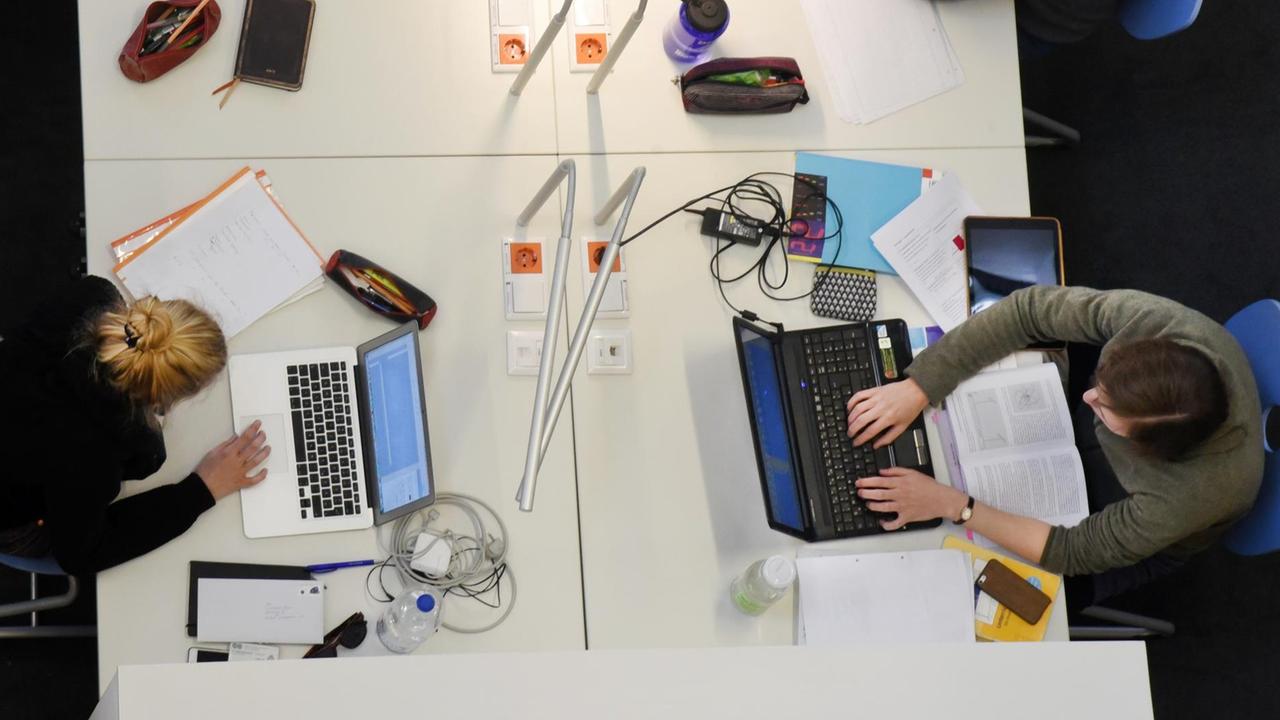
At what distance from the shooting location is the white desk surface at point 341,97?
1.86 meters

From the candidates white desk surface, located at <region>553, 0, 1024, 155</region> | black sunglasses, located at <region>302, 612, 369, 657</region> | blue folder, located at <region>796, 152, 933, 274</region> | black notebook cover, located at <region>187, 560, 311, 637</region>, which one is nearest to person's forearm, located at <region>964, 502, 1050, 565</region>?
blue folder, located at <region>796, 152, 933, 274</region>

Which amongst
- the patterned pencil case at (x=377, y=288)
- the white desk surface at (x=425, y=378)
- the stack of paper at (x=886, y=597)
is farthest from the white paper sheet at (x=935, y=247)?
the patterned pencil case at (x=377, y=288)

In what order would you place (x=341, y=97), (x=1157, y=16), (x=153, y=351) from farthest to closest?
(x=1157, y=16) < (x=341, y=97) < (x=153, y=351)

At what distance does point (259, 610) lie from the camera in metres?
1.67

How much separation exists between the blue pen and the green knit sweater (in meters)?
1.05

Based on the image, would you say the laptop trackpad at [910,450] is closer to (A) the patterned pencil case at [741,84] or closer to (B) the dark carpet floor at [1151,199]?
(A) the patterned pencil case at [741,84]

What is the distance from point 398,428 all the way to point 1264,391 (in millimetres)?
1528

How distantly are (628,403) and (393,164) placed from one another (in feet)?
2.09

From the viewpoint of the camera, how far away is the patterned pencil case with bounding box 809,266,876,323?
1.96 metres

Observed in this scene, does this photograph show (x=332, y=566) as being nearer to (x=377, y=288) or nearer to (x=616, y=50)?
(x=377, y=288)

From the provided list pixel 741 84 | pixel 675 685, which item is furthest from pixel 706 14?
pixel 675 685

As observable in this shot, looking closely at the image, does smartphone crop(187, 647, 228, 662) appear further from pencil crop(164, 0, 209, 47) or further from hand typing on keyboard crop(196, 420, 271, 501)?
pencil crop(164, 0, 209, 47)

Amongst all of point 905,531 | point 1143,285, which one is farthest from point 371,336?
point 1143,285

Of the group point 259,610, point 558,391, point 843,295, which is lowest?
point 259,610
